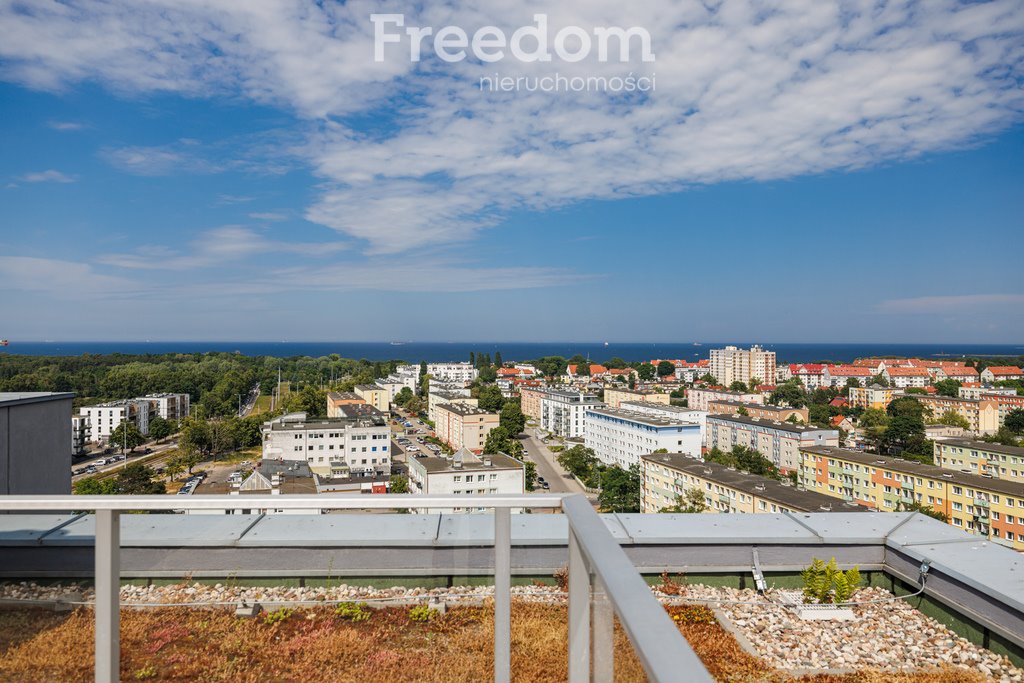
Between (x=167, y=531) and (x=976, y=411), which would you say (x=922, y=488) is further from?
(x=976, y=411)

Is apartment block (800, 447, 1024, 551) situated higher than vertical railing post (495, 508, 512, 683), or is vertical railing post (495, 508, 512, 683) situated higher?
vertical railing post (495, 508, 512, 683)

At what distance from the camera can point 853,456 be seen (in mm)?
15898

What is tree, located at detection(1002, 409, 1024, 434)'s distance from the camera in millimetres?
25539

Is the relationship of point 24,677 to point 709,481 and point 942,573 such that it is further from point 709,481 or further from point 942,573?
point 709,481

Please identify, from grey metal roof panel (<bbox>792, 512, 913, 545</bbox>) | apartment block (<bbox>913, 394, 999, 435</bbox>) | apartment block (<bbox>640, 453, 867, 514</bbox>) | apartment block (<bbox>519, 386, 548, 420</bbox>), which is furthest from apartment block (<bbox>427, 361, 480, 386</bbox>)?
grey metal roof panel (<bbox>792, 512, 913, 545</bbox>)

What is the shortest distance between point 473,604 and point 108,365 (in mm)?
38506

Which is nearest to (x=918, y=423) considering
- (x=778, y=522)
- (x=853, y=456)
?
(x=853, y=456)

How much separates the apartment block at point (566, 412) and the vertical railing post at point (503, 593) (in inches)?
1021

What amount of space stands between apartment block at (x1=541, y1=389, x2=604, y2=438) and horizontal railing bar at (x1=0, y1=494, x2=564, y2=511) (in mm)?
25949

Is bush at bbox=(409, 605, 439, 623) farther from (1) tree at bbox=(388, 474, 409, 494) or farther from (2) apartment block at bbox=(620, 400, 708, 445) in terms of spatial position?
(2) apartment block at bbox=(620, 400, 708, 445)

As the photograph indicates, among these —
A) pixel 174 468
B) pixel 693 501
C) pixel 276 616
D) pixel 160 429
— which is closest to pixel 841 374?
pixel 693 501

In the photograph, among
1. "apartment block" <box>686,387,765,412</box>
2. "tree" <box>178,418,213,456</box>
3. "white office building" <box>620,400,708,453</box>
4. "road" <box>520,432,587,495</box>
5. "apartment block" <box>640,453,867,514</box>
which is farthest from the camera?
"apartment block" <box>686,387,765,412</box>

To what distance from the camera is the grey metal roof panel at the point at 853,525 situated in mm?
1738

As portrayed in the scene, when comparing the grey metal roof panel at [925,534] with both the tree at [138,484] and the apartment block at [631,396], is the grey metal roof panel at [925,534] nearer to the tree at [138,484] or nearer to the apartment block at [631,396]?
the tree at [138,484]
